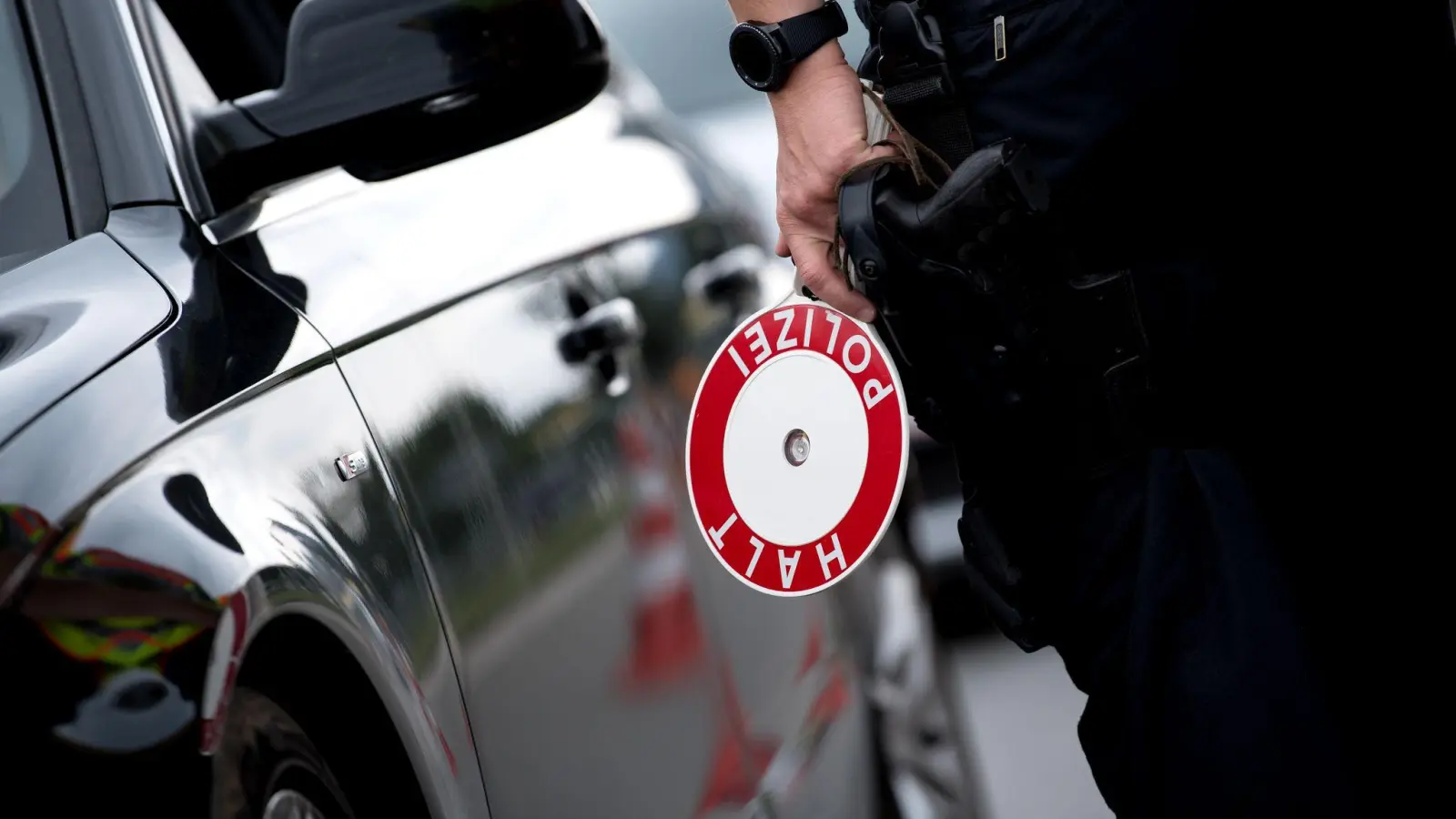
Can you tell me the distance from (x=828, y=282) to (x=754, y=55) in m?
0.21

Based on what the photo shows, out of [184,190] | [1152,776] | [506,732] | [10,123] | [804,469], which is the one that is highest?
[10,123]

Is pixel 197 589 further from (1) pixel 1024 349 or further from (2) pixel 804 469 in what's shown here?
(1) pixel 1024 349

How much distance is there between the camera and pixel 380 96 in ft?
6.32

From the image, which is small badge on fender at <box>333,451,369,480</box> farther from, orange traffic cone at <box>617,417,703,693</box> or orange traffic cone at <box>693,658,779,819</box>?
orange traffic cone at <box>693,658,779,819</box>

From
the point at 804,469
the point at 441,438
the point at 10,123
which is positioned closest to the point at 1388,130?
the point at 804,469

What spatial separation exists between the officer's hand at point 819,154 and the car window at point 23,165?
0.66 meters

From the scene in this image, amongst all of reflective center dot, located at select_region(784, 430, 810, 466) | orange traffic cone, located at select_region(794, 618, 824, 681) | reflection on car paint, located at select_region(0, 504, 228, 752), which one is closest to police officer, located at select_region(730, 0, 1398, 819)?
reflective center dot, located at select_region(784, 430, 810, 466)

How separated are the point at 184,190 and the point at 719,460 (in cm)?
59

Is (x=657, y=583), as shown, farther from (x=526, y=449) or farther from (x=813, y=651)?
(x=813, y=651)

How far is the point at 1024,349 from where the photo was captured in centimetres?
150

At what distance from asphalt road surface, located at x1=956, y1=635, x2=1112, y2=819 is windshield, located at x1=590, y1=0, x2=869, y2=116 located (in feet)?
4.58

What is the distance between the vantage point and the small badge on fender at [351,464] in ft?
5.01

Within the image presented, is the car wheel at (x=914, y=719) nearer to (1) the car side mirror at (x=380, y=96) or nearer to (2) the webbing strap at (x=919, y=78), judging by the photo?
(1) the car side mirror at (x=380, y=96)

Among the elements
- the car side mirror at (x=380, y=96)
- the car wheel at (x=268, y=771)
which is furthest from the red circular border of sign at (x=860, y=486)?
the car side mirror at (x=380, y=96)
